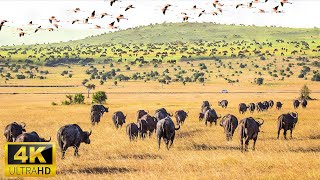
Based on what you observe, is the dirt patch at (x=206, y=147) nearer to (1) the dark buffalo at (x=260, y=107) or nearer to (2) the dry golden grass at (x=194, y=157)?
(2) the dry golden grass at (x=194, y=157)

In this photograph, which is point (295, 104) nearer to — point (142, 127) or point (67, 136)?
point (142, 127)

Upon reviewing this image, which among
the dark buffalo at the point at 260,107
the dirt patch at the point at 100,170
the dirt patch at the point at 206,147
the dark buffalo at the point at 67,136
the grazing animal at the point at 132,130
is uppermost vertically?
the dark buffalo at the point at 67,136

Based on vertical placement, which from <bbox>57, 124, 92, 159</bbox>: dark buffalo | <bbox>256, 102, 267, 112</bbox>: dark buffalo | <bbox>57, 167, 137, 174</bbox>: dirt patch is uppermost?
<bbox>57, 124, 92, 159</bbox>: dark buffalo

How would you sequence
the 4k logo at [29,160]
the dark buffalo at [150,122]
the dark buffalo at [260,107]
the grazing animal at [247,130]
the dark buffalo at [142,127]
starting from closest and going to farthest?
the 4k logo at [29,160], the grazing animal at [247,130], the dark buffalo at [142,127], the dark buffalo at [150,122], the dark buffalo at [260,107]

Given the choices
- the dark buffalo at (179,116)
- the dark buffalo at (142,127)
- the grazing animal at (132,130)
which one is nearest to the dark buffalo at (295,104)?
the dark buffalo at (179,116)

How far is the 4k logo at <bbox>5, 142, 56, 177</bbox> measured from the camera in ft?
55.6

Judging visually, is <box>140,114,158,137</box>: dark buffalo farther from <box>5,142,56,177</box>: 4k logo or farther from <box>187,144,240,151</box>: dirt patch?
<box>5,142,56,177</box>: 4k logo

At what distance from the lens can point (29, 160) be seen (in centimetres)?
1719

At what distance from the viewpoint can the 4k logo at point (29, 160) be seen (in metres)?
17.0

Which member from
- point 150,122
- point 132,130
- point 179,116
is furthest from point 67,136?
point 179,116

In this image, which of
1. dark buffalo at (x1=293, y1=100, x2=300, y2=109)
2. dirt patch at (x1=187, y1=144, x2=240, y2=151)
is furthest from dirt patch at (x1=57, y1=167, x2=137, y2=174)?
dark buffalo at (x1=293, y1=100, x2=300, y2=109)

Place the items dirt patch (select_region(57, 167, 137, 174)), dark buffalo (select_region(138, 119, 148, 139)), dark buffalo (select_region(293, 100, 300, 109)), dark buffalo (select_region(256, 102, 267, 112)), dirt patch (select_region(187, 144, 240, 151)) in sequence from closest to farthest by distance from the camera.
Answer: dirt patch (select_region(57, 167, 137, 174)) < dirt patch (select_region(187, 144, 240, 151)) < dark buffalo (select_region(138, 119, 148, 139)) < dark buffalo (select_region(256, 102, 267, 112)) < dark buffalo (select_region(293, 100, 300, 109))

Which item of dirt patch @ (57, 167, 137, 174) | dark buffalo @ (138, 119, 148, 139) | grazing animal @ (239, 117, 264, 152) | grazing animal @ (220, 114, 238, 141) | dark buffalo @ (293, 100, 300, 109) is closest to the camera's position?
dirt patch @ (57, 167, 137, 174)

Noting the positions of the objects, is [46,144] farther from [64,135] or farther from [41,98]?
[41,98]
